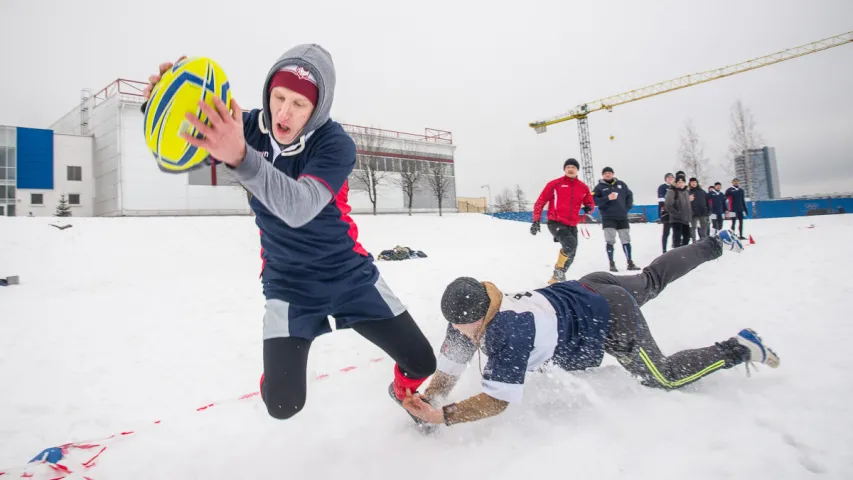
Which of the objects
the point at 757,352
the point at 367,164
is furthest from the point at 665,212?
the point at 367,164

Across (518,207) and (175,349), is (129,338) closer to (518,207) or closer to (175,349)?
(175,349)

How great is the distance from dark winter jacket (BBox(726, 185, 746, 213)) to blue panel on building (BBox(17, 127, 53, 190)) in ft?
119

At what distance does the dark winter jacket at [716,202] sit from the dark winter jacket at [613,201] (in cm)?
685

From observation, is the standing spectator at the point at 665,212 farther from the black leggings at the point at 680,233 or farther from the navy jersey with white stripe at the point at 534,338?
the navy jersey with white stripe at the point at 534,338

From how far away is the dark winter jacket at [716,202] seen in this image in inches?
519

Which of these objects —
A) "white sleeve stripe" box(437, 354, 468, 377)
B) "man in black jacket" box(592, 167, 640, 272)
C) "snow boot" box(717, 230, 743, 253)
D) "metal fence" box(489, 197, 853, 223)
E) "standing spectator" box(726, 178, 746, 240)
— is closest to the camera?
"white sleeve stripe" box(437, 354, 468, 377)

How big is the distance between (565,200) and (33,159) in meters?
33.2

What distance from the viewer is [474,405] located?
7.30ft

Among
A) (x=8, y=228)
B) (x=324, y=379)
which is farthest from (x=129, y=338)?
(x=8, y=228)

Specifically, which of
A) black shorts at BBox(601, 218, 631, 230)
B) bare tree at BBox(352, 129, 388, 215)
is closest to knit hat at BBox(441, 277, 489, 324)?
black shorts at BBox(601, 218, 631, 230)

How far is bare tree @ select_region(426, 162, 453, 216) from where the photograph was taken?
35.0 m

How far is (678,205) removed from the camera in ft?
29.1

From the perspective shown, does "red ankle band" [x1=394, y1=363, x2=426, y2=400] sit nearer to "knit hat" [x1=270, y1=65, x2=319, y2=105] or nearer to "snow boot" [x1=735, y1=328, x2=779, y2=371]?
"knit hat" [x1=270, y1=65, x2=319, y2=105]

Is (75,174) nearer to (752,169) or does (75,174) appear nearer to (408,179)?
(408,179)
